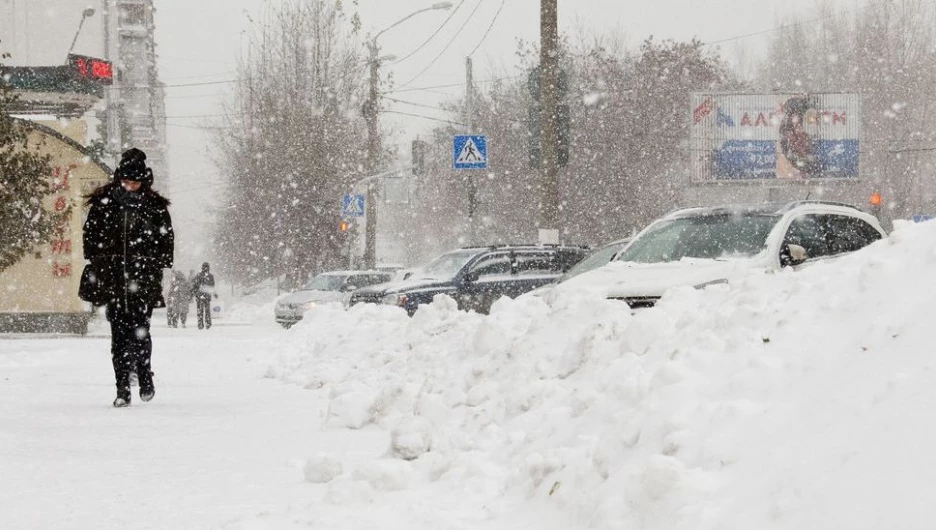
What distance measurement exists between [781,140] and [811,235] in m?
40.1

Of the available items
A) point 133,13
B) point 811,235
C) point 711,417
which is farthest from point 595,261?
point 133,13

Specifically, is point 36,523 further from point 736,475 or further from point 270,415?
point 270,415

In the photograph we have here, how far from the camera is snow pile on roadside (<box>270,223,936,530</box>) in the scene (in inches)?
138

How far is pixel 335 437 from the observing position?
7.18m

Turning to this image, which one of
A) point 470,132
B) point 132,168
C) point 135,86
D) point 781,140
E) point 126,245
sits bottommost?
point 126,245

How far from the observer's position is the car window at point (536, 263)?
1738 centimetres

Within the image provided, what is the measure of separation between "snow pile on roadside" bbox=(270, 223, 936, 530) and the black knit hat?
3.21 m

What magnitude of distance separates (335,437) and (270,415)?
4.78ft

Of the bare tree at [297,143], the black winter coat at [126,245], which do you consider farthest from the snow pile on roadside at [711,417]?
the bare tree at [297,143]

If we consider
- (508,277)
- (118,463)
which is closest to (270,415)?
(118,463)

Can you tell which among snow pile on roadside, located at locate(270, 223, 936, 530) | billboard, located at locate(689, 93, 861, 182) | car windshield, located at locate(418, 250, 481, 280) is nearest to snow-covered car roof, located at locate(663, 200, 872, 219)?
snow pile on roadside, located at locate(270, 223, 936, 530)

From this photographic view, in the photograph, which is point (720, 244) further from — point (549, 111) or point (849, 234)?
point (549, 111)

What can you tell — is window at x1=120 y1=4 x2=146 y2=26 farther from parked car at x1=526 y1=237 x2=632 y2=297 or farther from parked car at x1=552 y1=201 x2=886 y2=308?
parked car at x1=552 y1=201 x2=886 y2=308

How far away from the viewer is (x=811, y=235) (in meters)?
9.89
